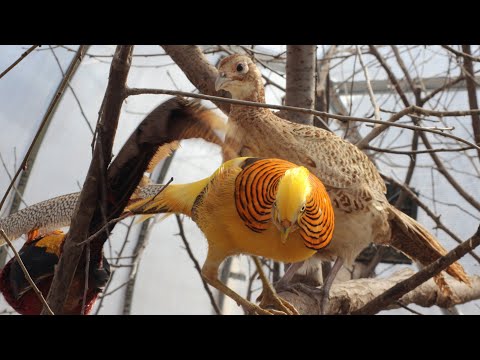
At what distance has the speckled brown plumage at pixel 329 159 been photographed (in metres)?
1.15

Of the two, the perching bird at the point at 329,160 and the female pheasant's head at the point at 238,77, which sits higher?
the female pheasant's head at the point at 238,77

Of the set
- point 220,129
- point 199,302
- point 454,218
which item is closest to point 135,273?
point 199,302

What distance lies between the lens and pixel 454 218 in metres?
1.53

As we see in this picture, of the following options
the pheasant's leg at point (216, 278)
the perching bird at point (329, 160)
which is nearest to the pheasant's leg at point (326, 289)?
the perching bird at point (329, 160)

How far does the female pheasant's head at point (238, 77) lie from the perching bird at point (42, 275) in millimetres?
431

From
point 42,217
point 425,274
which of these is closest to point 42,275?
point 42,217

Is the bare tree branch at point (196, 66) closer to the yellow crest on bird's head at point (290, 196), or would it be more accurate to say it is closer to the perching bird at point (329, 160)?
the perching bird at point (329, 160)

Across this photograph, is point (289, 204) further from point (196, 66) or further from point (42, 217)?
point (196, 66)

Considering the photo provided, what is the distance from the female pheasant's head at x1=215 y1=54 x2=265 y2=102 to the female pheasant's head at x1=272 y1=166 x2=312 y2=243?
Answer: 1.30 feet

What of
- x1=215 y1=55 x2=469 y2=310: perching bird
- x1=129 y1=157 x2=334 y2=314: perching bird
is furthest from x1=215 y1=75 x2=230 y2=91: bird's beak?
x1=129 y1=157 x2=334 y2=314: perching bird

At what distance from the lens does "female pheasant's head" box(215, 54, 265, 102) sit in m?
1.15

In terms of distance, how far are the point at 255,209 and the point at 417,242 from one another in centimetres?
65
